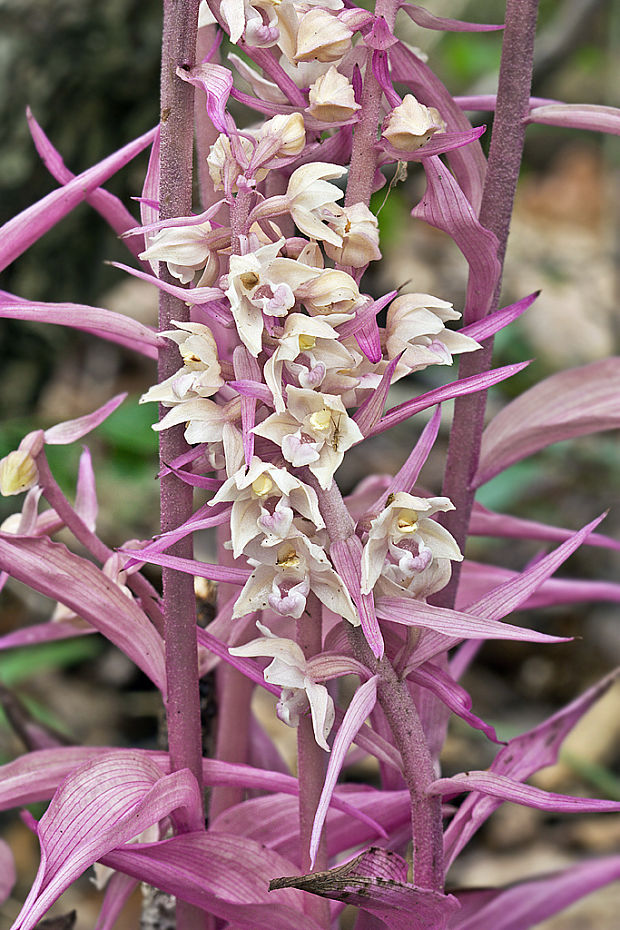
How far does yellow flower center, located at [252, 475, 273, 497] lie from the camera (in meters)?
0.32

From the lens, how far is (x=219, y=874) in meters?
0.40

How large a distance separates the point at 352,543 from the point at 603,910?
2.88 feet

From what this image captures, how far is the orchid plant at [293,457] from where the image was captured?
33 cm

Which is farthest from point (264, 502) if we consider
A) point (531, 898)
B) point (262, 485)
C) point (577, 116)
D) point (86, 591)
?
point (531, 898)

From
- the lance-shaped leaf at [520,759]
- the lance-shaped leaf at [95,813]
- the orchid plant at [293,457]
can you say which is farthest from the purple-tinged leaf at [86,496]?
the lance-shaped leaf at [520,759]

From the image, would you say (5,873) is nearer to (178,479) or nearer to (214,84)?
(178,479)

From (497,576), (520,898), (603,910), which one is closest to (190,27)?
(497,576)

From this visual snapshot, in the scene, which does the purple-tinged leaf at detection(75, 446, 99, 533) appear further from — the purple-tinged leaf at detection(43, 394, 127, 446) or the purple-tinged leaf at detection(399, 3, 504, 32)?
the purple-tinged leaf at detection(399, 3, 504, 32)


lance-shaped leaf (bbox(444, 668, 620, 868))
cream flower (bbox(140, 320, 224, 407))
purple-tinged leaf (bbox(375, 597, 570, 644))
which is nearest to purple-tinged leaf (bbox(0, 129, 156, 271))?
cream flower (bbox(140, 320, 224, 407))

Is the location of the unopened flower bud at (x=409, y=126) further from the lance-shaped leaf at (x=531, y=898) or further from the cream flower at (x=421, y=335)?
the lance-shaped leaf at (x=531, y=898)

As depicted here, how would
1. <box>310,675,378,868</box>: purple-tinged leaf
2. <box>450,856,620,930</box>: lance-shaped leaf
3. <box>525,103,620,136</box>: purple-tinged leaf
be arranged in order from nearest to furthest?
<box>310,675,378,868</box>: purple-tinged leaf, <box>525,103,620,136</box>: purple-tinged leaf, <box>450,856,620,930</box>: lance-shaped leaf

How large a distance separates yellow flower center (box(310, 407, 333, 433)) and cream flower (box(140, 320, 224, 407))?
0.04 m

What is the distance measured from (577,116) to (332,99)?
14cm

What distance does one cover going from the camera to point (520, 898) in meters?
0.57
